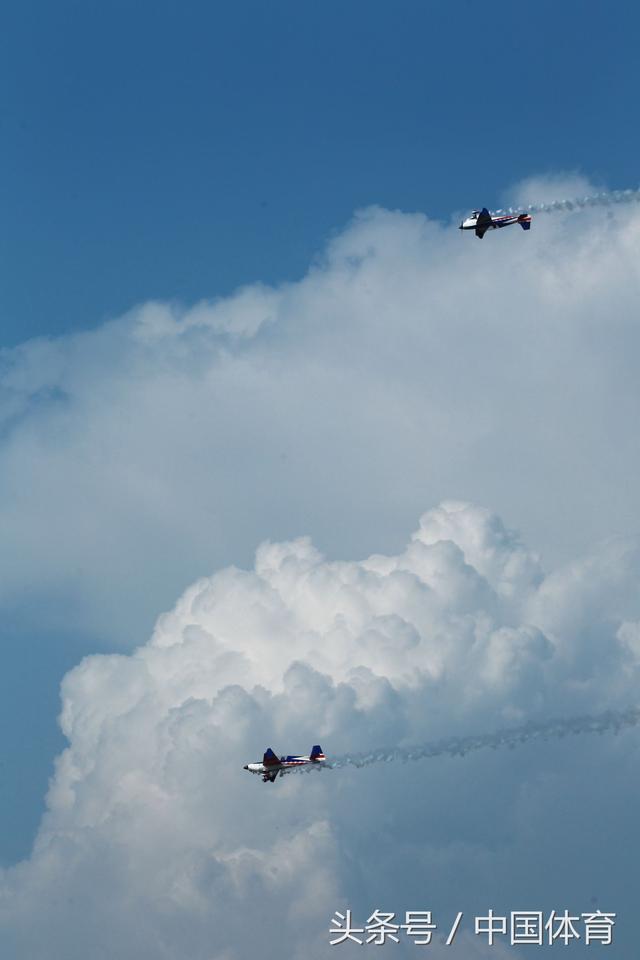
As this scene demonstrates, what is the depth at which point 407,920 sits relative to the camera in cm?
17488

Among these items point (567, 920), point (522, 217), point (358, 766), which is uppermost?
point (522, 217)

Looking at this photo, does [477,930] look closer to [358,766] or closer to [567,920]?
[567,920]

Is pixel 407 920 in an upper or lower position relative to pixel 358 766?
lower

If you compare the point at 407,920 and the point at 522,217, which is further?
the point at 522,217

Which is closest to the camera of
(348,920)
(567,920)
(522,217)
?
(567,920)

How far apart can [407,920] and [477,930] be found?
30.2 ft

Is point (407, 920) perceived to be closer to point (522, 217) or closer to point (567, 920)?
point (567, 920)

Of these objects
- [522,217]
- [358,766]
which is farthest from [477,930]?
[522,217]

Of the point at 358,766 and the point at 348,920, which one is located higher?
the point at 358,766

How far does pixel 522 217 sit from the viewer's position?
19962 cm

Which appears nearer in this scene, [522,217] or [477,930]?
[477,930]

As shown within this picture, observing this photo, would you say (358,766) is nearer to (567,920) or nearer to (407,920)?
(407,920)

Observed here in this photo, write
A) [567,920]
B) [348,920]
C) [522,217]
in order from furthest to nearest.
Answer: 1. [522,217]
2. [348,920]
3. [567,920]

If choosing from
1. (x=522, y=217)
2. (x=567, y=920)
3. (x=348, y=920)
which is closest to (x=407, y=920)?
(x=348, y=920)
